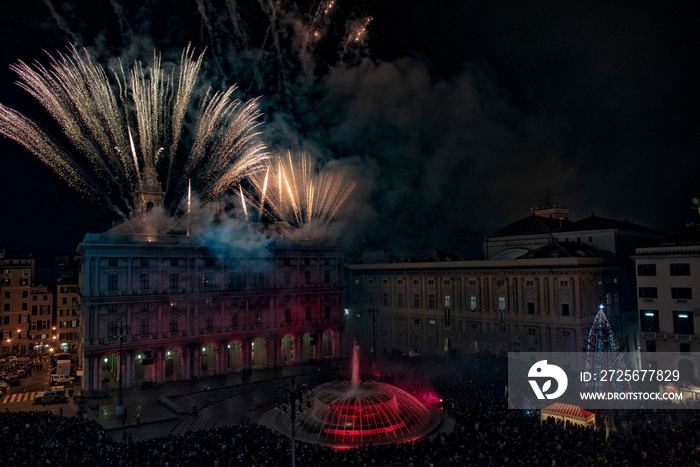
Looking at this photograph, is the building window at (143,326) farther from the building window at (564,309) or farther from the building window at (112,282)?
the building window at (564,309)

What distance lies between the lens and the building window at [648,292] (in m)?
43.5

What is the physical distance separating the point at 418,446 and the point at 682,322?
30.9 metres

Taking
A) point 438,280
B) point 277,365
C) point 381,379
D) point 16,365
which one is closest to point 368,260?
point 438,280

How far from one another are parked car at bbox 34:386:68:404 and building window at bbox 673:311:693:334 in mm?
51247

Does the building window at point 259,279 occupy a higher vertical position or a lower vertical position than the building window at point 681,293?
higher

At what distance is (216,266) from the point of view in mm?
49531

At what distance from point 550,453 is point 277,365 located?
3455 cm

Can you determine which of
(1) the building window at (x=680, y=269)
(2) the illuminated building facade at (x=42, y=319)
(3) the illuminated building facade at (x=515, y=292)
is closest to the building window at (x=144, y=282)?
(3) the illuminated building facade at (x=515, y=292)

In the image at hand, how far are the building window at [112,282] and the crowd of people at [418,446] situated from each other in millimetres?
16460

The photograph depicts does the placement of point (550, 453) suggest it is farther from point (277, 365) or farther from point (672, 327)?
point (277, 365)

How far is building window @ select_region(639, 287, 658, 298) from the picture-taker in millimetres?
43453

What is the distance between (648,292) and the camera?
43906 millimetres

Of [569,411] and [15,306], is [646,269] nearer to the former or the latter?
[569,411]

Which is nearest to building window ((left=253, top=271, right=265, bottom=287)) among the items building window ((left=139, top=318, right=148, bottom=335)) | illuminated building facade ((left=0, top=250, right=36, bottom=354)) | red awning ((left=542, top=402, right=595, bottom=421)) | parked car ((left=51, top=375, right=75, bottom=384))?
building window ((left=139, top=318, right=148, bottom=335))
